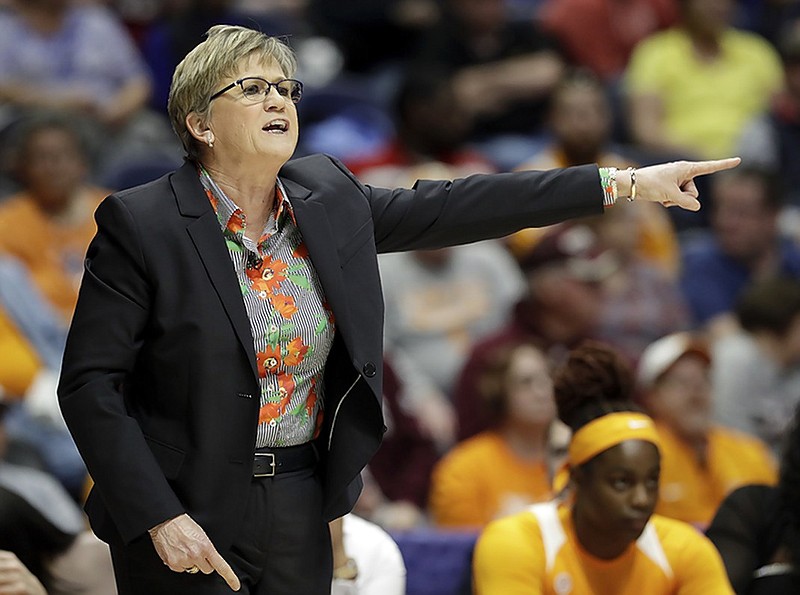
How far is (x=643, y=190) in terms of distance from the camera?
2797 millimetres

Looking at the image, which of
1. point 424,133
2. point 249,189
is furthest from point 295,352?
point 424,133

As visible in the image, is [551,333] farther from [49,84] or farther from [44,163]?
[49,84]

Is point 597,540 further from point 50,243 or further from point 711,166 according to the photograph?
point 50,243

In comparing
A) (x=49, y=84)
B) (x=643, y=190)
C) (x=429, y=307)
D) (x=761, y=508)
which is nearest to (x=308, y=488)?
(x=643, y=190)

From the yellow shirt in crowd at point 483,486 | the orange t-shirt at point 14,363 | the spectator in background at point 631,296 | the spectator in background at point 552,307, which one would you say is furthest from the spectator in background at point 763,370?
the orange t-shirt at point 14,363

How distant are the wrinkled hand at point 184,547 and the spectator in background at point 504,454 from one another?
8.36 ft

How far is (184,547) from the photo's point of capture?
2463 millimetres

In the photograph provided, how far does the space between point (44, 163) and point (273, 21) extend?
1990mm

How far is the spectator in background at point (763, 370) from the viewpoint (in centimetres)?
572

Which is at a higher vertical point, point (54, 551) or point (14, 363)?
point (14, 363)

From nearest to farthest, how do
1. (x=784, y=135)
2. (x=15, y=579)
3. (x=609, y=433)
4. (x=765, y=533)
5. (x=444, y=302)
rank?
1. (x=15, y=579)
2. (x=609, y=433)
3. (x=765, y=533)
4. (x=444, y=302)
5. (x=784, y=135)

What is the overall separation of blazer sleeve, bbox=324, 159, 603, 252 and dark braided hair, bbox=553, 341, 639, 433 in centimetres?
80

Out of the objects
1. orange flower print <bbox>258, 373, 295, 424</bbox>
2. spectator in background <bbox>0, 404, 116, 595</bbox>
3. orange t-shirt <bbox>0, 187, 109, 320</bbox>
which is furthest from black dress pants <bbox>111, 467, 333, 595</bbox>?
orange t-shirt <bbox>0, 187, 109, 320</bbox>

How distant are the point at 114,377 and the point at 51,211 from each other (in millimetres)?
3843
